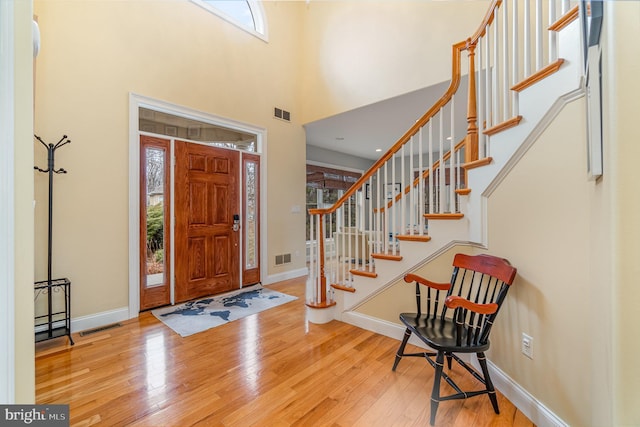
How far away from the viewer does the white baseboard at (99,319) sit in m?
2.61

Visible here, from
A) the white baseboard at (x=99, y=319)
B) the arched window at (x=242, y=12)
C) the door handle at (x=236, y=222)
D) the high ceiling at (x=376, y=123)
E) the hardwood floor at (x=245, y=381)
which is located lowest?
the hardwood floor at (x=245, y=381)

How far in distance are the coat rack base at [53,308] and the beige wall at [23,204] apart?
211 centimetres

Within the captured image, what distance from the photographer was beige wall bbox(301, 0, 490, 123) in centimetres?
308

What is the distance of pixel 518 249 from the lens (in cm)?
162

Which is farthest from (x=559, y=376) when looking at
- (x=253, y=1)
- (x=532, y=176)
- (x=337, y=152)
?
(x=337, y=152)

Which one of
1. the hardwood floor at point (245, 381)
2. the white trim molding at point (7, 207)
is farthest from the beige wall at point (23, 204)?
the hardwood floor at point (245, 381)

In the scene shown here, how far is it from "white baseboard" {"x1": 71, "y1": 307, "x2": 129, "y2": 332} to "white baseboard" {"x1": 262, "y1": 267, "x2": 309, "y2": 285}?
1.81 meters

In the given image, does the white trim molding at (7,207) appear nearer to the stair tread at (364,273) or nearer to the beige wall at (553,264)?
the beige wall at (553,264)

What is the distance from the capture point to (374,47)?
3.70 metres

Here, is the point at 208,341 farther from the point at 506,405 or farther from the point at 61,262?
the point at 506,405

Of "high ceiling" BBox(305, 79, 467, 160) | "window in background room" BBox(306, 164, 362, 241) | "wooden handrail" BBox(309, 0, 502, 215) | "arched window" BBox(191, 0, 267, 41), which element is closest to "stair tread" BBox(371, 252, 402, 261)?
"wooden handrail" BBox(309, 0, 502, 215)

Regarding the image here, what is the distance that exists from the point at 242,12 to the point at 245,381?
482 centimetres

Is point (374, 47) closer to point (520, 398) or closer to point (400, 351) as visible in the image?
point (400, 351)

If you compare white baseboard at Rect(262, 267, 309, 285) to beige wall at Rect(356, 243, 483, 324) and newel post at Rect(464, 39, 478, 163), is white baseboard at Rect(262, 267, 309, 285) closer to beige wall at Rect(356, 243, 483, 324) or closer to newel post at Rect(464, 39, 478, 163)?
beige wall at Rect(356, 243, 483, 324)
